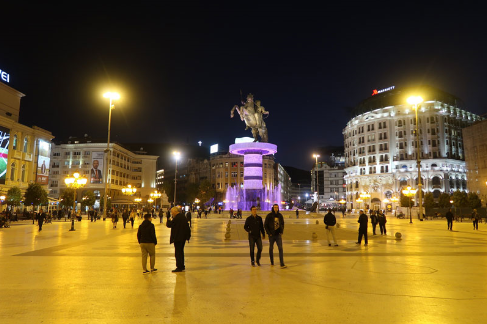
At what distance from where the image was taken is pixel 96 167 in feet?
301

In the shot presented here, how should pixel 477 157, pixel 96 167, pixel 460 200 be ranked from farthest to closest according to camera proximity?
pixel 96 167
pixel 477 157
pixel 460 200

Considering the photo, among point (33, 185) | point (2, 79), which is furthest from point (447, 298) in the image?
point (2, 79)

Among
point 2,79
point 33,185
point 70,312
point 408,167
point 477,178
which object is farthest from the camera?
point 408,167

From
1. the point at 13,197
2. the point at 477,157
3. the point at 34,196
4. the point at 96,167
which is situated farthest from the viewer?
the point at 96,167

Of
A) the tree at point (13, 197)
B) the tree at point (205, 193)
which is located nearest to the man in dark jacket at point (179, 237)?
the tree at point (13, 197)

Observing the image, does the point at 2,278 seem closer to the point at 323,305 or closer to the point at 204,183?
the point at 323,305

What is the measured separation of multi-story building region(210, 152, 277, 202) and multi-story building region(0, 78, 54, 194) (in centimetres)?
6133

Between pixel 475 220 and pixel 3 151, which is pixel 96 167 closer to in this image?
pixel 3 151

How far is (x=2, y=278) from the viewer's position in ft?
27.9

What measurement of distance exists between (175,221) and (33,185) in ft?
164

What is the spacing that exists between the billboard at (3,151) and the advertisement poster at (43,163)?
8.83m

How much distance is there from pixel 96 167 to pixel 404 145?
277 ft

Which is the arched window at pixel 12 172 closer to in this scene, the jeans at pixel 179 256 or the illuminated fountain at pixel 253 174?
the illuminated fountain at pixel 253 174

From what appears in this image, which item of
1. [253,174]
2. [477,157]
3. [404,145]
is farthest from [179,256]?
[404,145]
